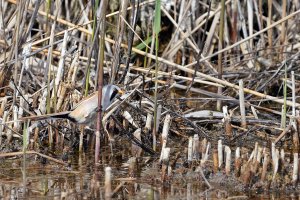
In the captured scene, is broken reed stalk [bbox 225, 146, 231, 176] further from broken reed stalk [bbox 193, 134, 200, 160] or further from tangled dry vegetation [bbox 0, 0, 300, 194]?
broken reed stalk [bbox 193, 134, 200, 160]

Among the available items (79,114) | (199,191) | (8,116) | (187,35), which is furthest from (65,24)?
(199,191)

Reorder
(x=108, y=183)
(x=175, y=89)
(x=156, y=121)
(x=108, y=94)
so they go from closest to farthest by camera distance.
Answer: (x=108, y=183), (x=108, y=94), (x=156, y=121), (x=175, y=89)

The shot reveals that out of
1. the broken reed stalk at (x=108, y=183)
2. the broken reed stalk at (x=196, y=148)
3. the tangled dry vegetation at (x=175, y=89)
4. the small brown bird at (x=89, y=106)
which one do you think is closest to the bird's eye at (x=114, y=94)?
the small brown bird at (x=89, y=106)

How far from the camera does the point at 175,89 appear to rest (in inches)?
282

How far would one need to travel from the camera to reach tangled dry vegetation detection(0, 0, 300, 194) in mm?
4844

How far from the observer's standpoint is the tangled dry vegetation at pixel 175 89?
15.9 feet

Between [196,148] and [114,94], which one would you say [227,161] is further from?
[114,94]

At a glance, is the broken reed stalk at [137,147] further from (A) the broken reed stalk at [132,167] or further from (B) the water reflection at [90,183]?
(A) the broken reed stalk at [132,167]

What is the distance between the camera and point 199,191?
4387 millimetres

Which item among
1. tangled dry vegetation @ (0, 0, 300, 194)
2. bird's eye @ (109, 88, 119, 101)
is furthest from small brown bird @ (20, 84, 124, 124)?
tangled dry vegetation @ (0, 0, 300, 194)

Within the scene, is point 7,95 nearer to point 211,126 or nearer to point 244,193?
point 211,126

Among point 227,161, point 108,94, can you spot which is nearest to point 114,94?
point 108,94

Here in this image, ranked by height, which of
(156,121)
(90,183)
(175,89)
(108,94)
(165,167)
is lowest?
(90,183)

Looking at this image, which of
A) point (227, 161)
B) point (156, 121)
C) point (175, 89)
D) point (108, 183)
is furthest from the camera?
point (175, 89)
